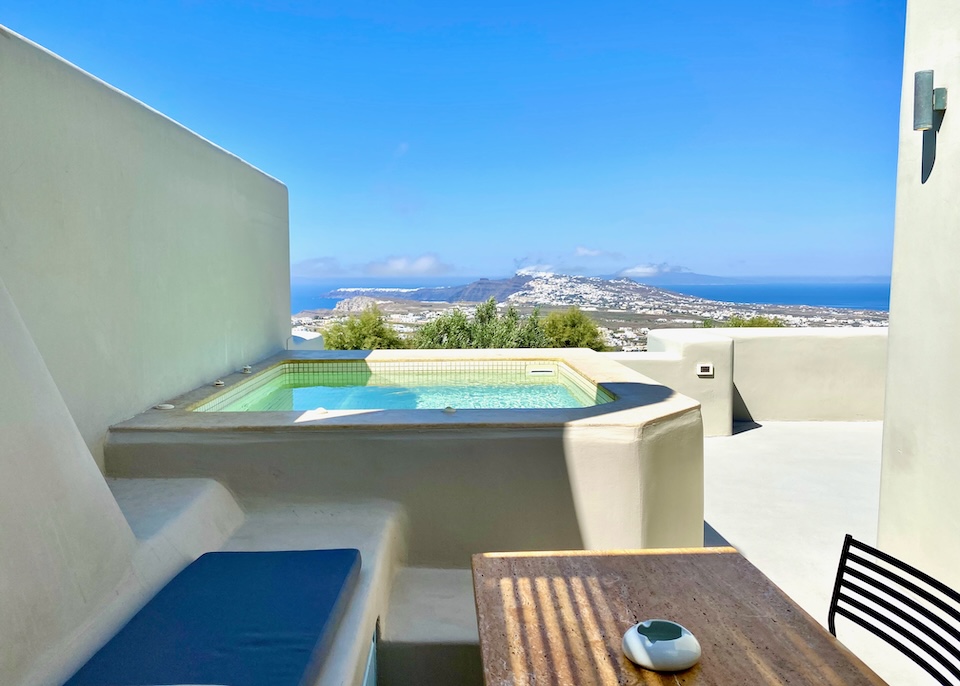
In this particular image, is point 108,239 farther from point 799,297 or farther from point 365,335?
point 799,297

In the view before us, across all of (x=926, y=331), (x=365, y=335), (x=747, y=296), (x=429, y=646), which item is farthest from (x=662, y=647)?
(x=747, y=296)

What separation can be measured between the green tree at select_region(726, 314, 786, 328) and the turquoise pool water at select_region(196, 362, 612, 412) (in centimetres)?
605

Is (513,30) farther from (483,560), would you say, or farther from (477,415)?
(483,560)

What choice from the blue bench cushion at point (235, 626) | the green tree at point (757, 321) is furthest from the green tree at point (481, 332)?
the blue bench cushion at point (235, 626)

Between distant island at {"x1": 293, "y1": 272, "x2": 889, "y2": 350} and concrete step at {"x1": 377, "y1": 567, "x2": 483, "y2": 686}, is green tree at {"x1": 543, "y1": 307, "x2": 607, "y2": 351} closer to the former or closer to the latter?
distant island at {"x1": 293, "y1": 272, "x2": 889, "y2": 350}

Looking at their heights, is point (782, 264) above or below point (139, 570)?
above

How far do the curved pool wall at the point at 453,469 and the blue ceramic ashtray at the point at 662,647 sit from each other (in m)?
1.83

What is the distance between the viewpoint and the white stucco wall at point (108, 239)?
2.78 m

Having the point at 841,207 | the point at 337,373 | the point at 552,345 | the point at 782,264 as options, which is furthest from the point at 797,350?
the point at 841,207

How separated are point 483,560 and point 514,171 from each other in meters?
39.4

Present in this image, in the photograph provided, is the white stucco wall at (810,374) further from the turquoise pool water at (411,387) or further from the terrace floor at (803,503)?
the turquoise pool water at (411,387)

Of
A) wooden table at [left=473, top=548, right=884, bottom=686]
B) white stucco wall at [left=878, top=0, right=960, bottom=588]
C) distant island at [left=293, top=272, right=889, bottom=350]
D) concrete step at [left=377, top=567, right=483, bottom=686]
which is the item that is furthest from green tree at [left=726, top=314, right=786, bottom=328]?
wooden table at [left=473, top=548, right=884, bottom=686]

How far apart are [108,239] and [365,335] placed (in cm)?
681

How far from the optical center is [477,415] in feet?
11.3
